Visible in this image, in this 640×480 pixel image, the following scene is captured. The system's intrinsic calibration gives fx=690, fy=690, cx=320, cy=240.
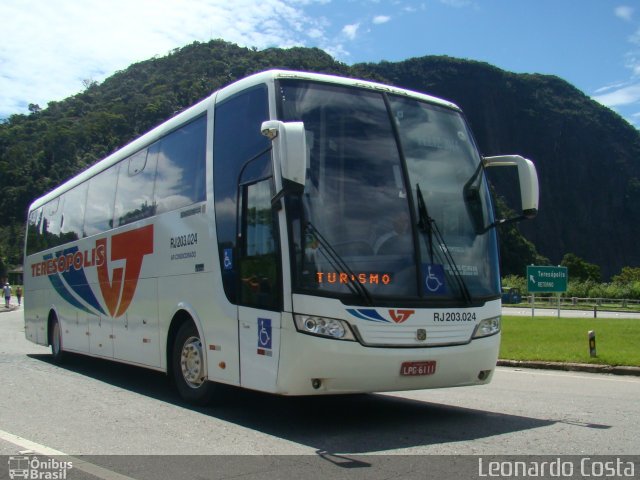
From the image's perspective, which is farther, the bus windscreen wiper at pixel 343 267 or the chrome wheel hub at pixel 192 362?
the chrome wheel hub at pixel 192 362

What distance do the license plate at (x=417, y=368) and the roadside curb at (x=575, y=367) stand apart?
6.98m

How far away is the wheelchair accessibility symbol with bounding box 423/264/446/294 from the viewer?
700 cm

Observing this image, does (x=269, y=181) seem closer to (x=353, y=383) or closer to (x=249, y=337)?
(x=249, y=337)

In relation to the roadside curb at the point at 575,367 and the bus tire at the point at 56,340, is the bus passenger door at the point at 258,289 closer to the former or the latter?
the roadside curb at the point at 575,367

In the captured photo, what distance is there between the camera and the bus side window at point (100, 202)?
11.6m

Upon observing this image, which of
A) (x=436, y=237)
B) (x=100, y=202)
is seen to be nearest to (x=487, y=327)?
(x=436, y=237)

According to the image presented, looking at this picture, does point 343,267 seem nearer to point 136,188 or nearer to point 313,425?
point 313,425

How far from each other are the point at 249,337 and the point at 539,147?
19830 centimetres

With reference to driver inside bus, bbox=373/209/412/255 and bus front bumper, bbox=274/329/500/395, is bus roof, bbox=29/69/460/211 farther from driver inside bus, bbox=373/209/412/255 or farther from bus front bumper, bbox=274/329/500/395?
bus front bumper, bbox=274/329/500/395

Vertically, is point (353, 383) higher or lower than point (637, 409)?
higher

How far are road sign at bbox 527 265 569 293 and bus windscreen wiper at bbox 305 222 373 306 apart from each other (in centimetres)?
2450

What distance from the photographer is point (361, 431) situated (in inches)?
276

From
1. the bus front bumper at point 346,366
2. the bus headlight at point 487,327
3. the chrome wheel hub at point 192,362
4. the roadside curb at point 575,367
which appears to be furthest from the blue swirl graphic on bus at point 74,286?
the roadside curb at point 575,367

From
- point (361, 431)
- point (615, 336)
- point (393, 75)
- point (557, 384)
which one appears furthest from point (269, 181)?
point (393, 75)
